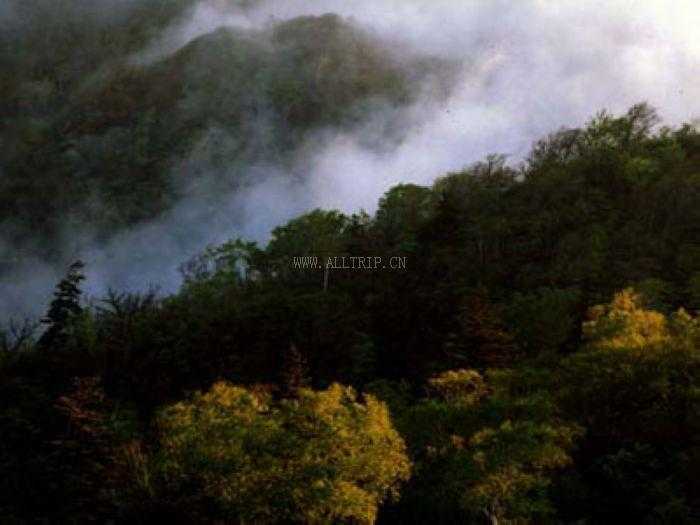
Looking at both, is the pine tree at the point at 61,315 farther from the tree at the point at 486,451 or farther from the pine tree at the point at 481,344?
the tree at the point at 486,451

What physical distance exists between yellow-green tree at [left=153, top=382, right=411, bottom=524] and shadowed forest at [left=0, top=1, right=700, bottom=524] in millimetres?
102

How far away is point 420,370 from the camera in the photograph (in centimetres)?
5912

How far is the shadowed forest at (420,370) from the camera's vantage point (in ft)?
99.6

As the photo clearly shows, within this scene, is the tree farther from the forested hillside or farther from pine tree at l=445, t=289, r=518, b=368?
pine tree at l=445, t=289, r=518, b=368

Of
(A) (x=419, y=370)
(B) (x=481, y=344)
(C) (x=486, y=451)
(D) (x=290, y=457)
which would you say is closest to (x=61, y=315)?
(A) (x=419, y=370)

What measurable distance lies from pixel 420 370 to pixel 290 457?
30.5m

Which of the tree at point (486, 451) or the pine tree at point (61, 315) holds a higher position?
the pine tree at point (61, 315)

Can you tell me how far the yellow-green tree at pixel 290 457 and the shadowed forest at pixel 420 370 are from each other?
10 cm

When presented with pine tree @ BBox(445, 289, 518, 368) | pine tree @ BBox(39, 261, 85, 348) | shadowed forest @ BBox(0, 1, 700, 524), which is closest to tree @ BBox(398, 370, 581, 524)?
shadowed forest @ BBox(0, 1, 700, 524)

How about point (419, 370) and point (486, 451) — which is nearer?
point (486, 451)

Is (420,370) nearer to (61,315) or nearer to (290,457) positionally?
(290,457)

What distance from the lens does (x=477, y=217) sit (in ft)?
314

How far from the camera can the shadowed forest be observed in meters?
30.4

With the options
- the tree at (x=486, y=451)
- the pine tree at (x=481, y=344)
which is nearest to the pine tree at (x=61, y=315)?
the pine tree at (x=481, y=344)
